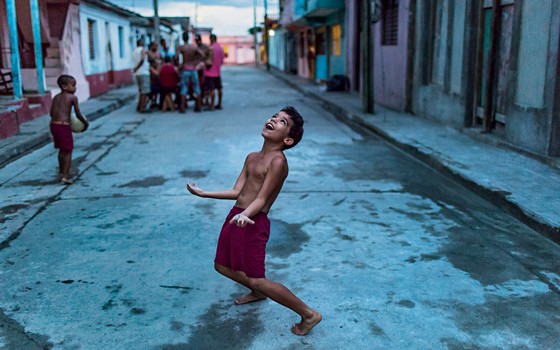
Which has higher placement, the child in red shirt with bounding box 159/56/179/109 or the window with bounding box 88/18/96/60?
the window with bounding box 88/18/96/60

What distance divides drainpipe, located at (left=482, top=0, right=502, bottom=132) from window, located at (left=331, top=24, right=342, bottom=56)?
13700 millimetres

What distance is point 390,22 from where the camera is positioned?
15.4 metres

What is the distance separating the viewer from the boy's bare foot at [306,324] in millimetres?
3109

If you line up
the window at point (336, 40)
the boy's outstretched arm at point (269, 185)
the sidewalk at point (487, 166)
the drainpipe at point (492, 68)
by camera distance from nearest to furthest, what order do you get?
the boy's outstretched arm at point (269, 185) < the sidewalk at point (487, 166) < the drainpipe at point (492, 68) < the window at point (336, 40)

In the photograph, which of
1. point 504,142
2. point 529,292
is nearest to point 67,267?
point 529,292

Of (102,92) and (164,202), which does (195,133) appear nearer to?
(164,202)

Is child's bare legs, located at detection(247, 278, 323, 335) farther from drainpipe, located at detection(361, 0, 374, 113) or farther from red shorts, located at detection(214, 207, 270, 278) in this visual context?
drainpipe, located at detection(361, 0, 374, 113)

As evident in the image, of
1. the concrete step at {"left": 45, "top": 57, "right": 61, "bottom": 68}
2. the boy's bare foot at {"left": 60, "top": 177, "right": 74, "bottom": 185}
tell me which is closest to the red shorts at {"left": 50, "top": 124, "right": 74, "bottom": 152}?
the boy's bare foot at {"left": 60, "top": 177, "right": 74, "bottom": 185}

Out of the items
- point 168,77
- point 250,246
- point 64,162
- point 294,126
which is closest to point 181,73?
point 168,77

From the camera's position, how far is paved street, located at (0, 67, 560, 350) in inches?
124

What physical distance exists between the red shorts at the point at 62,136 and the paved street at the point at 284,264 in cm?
48

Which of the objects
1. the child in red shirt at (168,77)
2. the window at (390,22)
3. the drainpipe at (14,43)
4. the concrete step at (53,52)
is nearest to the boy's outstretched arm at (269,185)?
the drainpipe at (14,43)

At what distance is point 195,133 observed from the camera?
10867 millimetres

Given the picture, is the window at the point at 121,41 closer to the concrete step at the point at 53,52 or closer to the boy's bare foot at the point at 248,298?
the concrete step at the point at 53,52
